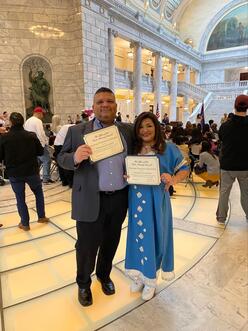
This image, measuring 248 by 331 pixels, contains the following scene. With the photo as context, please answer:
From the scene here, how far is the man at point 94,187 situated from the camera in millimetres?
1945

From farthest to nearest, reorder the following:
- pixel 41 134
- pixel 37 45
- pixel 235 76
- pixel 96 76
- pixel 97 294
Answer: pixel 235 76 < pixel 96 76 < pixel 37 45 < pixel 41 134 < pixel 97 294

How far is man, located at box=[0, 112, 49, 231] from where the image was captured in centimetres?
357

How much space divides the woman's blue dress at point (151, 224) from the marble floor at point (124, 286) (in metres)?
0.32

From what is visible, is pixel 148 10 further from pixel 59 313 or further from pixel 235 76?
pixel 59 313

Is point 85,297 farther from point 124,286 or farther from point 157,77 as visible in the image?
point 157,77

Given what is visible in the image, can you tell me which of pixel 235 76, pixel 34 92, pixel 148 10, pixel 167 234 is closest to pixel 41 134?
pixel 167 234

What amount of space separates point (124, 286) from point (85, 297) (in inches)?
17.3

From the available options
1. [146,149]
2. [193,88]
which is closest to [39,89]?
[146,149]

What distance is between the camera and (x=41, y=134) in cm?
584

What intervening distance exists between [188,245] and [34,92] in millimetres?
11515

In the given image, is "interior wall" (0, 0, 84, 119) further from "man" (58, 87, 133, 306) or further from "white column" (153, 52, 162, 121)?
"man" (58, 87, 133, 306)

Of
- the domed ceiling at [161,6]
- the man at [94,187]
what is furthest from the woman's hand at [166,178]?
the domed ceiling at [161,6]

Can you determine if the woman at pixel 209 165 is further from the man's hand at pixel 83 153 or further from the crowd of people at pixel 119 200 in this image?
the man's hand at pixel 83 153

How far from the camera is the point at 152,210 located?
2102mm
